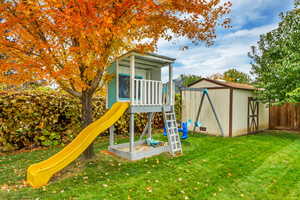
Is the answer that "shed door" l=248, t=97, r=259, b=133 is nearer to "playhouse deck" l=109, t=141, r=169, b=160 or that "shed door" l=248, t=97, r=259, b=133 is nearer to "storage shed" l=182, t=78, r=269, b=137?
"storage shed" l=182, t=78, r=269, b=137

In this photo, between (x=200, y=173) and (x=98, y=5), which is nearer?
(x=98, y=5)

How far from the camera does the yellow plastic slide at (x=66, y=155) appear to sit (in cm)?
333

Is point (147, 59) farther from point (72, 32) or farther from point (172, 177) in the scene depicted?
point (172, 177)

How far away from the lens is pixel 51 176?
3.50 metres

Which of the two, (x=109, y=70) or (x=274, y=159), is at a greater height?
(x=109, y=70)

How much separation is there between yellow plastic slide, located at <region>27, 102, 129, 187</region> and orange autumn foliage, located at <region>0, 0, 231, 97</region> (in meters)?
0.94

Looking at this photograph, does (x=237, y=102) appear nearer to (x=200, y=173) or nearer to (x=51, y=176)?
(x=200, y=173)

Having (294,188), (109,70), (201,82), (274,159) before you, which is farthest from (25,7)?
(201,82)

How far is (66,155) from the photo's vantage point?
3764 mm

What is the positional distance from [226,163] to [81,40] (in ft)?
15.1

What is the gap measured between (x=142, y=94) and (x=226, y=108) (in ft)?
15.8

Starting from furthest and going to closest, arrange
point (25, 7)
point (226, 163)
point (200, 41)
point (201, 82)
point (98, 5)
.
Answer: point (201, 82)
point (200, 41)
point (226, 163)
point (98, 5)
point (25, 7)

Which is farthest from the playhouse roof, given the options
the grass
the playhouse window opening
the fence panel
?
the fence panel

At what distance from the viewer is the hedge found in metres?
5.54
